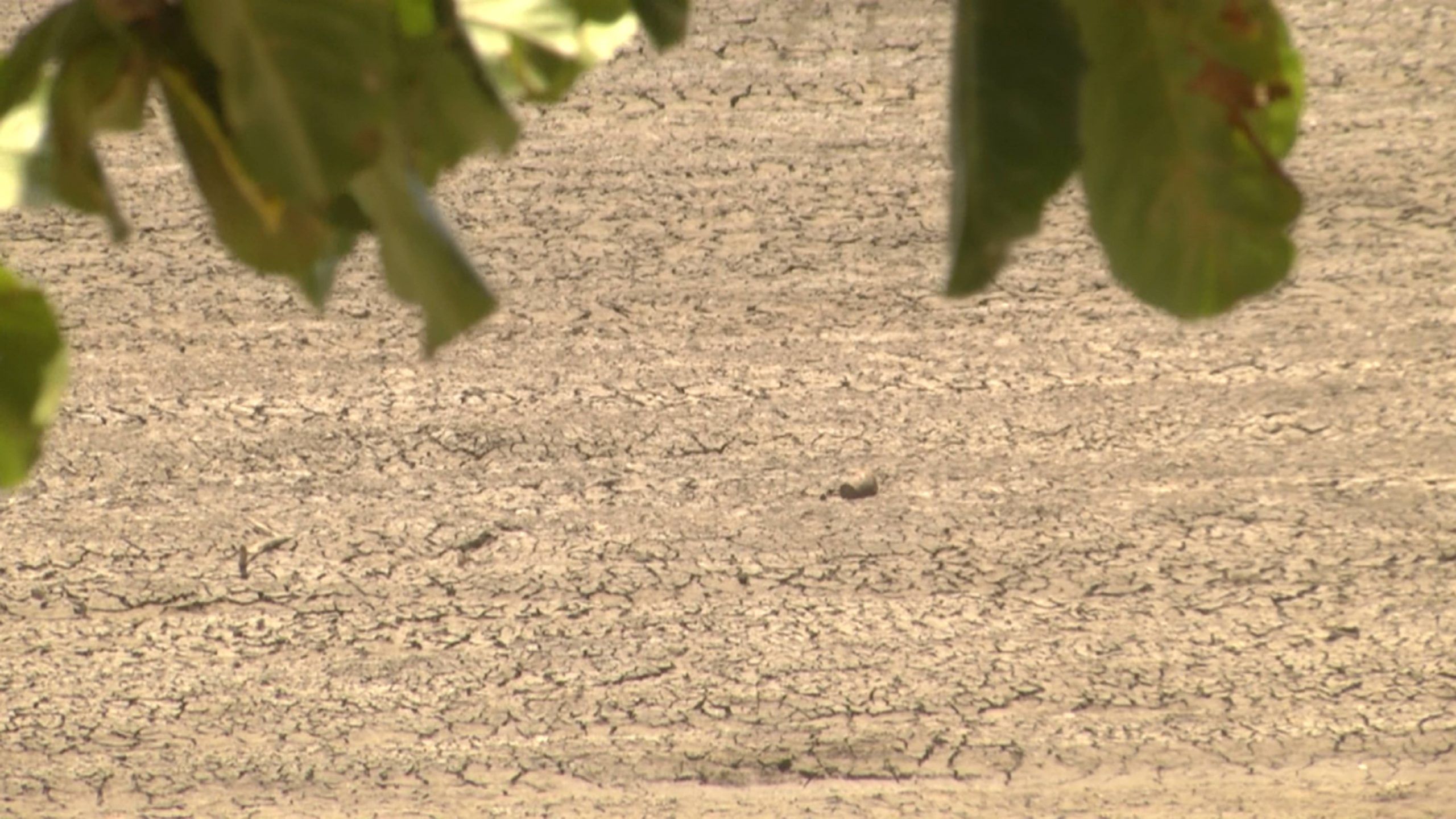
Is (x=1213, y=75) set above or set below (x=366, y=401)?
above

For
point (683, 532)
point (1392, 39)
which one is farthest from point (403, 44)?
point (1392, 39)

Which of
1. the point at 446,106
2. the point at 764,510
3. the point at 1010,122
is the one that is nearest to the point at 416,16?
the point at 446,106

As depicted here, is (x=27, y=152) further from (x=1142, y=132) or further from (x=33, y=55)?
(x=1142, y=132)

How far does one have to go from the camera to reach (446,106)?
316 mm

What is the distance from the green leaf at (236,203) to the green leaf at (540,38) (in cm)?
6

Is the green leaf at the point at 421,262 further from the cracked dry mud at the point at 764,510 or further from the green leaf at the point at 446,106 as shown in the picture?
the cracked dry mud at the point at 764,510

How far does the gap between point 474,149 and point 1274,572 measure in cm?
214

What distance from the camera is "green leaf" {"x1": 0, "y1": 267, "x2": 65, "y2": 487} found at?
1.15 ft

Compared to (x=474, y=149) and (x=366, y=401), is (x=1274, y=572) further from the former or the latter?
(x=474, y=149)

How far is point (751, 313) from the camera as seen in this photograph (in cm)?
231

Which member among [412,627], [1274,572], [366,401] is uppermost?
[366,401]

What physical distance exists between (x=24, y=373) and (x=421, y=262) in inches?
5.0

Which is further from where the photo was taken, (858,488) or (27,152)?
(858,488)

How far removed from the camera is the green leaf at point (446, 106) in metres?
0.31
